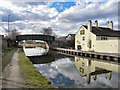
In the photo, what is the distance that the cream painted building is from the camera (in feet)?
78.9

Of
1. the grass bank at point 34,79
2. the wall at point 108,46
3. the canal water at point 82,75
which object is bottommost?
the canal water at point 82,75

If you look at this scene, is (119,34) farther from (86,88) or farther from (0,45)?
(0,45)

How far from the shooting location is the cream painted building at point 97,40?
2405cm

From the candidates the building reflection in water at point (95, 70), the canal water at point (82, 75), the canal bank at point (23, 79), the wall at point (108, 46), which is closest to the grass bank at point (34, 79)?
the canal bank at point (23, 79)

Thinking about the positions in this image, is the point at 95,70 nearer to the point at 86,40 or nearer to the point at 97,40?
the point at 97,40

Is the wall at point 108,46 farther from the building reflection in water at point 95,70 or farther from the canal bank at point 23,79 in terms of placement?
the canal bank at point 23,79

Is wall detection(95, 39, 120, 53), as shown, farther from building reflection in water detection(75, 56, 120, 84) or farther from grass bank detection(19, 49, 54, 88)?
grass bank detection(19, 49, 54, 88)

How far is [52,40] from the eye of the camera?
52.4m

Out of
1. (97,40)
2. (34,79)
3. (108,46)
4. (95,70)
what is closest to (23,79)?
(34,79)

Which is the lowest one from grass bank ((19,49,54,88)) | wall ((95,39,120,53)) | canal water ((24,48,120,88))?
canal water ((24,48,120,88))

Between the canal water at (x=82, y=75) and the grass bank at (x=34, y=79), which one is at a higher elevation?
the grass bank at (x=34, y=79)

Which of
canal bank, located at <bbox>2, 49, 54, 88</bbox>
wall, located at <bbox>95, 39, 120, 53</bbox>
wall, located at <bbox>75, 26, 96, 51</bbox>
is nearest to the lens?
canal bank, located at <bbox>2, 49, 54, 88</bbox>

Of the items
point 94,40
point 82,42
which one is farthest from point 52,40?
point 94,40

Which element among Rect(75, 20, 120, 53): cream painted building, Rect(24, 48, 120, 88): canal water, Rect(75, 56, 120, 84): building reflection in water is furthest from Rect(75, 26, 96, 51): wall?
Rect(24, 48, 120, 88): canal water
